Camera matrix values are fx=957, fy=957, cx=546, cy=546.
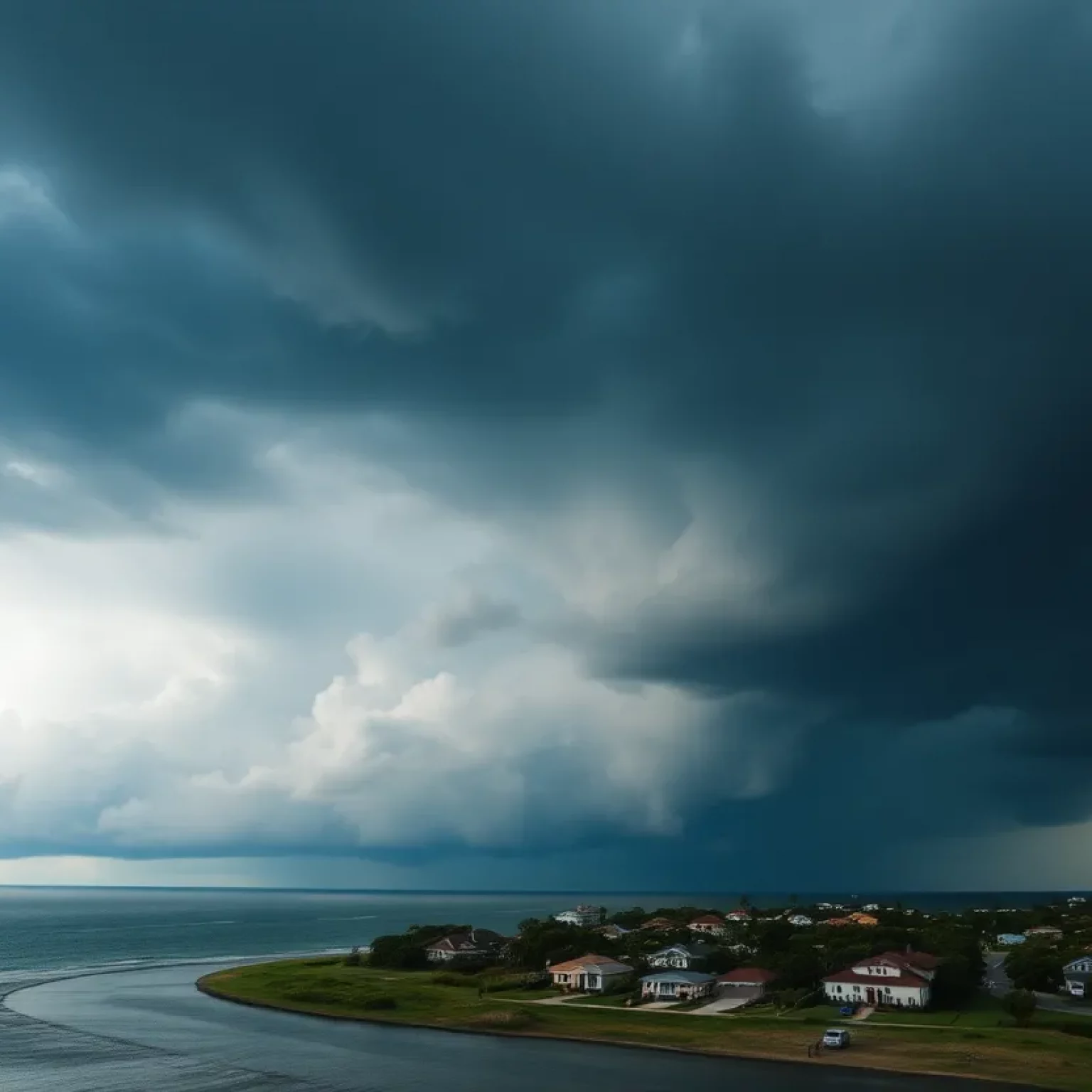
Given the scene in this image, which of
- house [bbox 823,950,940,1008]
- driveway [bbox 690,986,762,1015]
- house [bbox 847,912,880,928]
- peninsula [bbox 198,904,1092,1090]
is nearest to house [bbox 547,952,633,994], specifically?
peninsula [bbox 198,904,1092,1090]

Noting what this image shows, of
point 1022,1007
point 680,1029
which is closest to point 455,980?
point 680,1029

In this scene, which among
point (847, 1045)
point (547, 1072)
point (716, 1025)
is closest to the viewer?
point (547, 1072)

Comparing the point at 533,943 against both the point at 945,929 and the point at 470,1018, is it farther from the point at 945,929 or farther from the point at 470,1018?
the point at 945,929

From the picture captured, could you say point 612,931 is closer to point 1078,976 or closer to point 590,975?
point 590,975

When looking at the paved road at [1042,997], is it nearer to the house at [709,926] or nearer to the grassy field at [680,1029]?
the grassy field at [680,1029]

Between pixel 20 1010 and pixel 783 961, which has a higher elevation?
pixel 783 961

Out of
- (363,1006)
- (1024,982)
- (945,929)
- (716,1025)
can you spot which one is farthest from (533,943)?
(945,929)

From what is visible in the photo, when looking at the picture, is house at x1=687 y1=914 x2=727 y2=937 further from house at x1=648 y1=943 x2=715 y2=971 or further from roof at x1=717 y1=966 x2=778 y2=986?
roof at x1=717 y1=966 x2=778 y2=986
